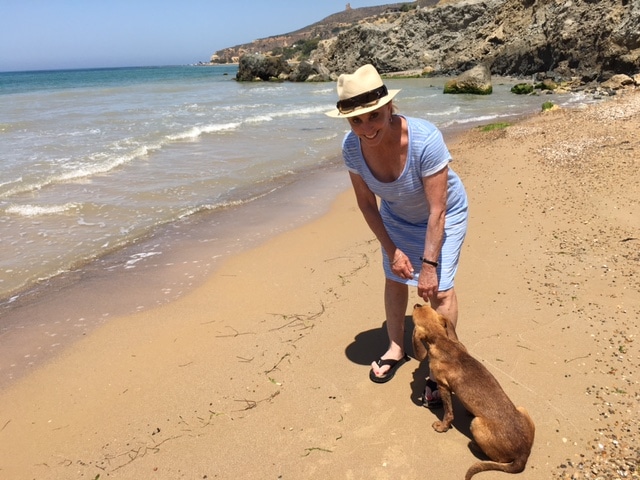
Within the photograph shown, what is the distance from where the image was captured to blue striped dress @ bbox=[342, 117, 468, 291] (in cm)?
276

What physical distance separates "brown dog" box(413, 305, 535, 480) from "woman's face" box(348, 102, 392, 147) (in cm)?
108

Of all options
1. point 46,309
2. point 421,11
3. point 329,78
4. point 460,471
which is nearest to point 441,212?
point 460,471

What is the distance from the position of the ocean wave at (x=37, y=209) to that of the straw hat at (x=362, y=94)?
6.76 meters

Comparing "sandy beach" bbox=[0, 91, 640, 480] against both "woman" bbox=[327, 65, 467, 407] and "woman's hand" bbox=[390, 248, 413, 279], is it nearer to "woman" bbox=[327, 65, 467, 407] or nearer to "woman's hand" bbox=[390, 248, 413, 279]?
"woman" bbox=[327, 65, 467, 407]

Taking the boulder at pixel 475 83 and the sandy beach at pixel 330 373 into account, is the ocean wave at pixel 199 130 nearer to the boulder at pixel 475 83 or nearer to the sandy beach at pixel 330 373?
the sandy beach at pixel 330 373

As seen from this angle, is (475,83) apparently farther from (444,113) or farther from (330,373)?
(330,373)

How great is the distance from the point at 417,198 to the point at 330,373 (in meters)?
1.45

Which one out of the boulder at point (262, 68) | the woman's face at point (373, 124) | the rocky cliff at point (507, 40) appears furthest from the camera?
the boulder at point (262, 68)

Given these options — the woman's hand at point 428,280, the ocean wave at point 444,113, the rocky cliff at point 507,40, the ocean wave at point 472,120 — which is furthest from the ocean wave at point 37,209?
the rocky cliff at point 507,40

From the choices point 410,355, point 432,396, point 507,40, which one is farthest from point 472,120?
point 507,40

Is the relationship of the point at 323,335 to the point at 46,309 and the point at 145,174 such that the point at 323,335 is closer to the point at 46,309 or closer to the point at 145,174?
the point at 46,309

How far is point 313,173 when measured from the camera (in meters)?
10.5

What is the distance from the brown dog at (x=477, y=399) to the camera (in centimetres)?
254

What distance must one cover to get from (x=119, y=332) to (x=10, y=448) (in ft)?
4.53
